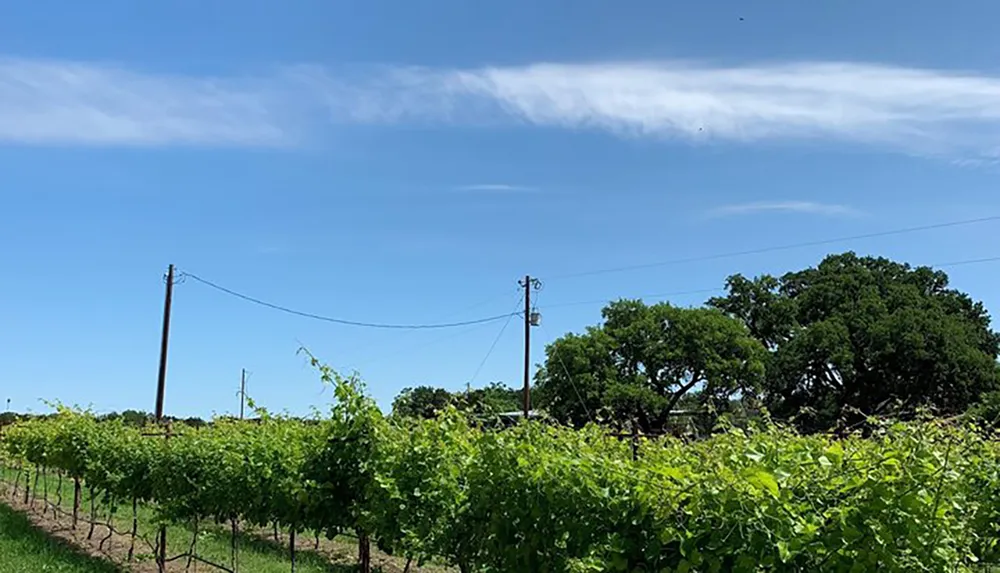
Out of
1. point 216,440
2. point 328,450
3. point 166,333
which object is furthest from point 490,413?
point 166,333

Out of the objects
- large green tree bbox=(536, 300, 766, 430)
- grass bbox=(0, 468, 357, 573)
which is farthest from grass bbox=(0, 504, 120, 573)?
large green tree bbox=(536, 300, 766, 430)

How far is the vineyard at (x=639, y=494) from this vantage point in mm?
2613

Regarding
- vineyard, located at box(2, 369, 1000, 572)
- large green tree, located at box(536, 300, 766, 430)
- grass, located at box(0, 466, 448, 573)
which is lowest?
grass, located at box(0, 466, 448, 573)

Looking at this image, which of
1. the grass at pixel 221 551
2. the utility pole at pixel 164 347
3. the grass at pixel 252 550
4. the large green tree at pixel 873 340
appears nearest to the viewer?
the grass at pixel 221 551

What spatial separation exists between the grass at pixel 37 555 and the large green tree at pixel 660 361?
77.1 ft

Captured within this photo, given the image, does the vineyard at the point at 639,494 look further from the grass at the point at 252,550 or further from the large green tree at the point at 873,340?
the large green tree at the point at 873,340

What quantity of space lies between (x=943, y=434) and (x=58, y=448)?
40.0ft

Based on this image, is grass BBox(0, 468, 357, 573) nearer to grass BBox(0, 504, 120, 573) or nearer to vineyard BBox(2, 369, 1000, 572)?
grass BBox(0, 504, 120, 573)

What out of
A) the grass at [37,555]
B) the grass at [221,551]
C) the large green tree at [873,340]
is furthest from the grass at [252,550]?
the large green tree at [873,340]

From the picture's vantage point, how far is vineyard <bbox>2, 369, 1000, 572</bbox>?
2613 millimetres

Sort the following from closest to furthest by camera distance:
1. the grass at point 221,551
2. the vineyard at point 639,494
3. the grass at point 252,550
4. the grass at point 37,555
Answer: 1. the vineyard at point 639,494
2. the grass at point 37,555
3. the grass at point 221,551
4. the grass at point 252,550

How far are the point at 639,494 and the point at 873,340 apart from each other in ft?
A: 112

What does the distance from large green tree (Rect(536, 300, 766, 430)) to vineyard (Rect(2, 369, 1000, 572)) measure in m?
28.6

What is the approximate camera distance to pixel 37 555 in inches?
441
